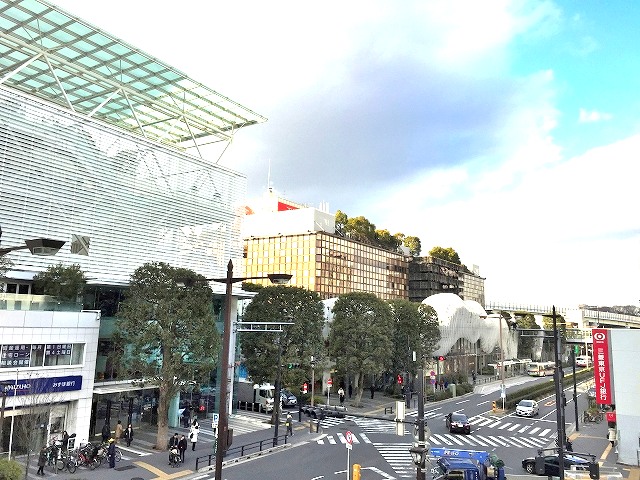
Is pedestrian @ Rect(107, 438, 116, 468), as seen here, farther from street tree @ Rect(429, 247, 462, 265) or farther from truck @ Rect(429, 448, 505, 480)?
street tree @ Rect(429, 247, 462, 265)

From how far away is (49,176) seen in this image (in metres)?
33.0

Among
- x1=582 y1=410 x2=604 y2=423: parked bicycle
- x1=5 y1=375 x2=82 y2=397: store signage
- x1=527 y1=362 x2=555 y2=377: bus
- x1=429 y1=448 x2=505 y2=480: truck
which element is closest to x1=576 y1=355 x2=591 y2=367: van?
x1=527 y1=362 x2=555 y2=377: bus

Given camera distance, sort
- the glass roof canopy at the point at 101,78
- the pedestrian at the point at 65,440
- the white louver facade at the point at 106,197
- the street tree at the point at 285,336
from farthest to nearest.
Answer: the street tree at the point at 285,336 → the glass roof canopy at the point at 101,78 → the white louver facade at the point at 106,197 → the pedestrian at the point at 65,440

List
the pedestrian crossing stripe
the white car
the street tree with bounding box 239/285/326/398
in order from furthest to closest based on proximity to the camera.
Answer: the white car, the street tree with bounding box 239/285/326/398, the pedestrian crossing stripe

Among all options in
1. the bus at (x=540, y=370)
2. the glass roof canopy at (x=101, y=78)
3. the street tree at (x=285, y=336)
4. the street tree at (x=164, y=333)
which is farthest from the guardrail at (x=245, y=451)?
the bus at (x=540, y=370)

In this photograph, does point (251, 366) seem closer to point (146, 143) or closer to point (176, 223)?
point (176, 223)

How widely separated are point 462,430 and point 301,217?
7290 centimetres

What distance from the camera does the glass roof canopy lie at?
1344 inches

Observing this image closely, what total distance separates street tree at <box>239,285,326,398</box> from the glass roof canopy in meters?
16.5

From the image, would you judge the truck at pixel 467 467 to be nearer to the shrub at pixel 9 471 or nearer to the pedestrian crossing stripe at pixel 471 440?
the pedestrian crossing stripe at pixel 471 440

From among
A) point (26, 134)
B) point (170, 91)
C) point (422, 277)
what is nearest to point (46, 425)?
point (26, 134)

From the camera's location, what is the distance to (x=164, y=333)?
102ft

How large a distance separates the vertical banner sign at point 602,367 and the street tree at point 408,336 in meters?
24.4

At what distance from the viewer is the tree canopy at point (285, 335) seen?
143 feet
